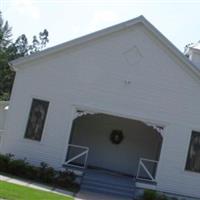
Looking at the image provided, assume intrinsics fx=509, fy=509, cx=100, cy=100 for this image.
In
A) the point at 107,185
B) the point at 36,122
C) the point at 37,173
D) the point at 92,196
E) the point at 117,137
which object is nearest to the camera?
the point at 92,196

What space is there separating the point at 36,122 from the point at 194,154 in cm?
656

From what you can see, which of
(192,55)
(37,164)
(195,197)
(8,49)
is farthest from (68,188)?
(8,49)

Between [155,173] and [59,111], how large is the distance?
15.2ft

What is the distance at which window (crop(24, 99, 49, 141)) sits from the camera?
20.5 meters

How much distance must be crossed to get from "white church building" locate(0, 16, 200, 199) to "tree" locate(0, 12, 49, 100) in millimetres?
40235

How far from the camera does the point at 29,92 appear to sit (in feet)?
67.4

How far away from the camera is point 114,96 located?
20.6 meters

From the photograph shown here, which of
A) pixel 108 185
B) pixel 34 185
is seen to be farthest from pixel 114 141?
pixel 34 185

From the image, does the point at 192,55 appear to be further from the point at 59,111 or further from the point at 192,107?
the point at 59,111

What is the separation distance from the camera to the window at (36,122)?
20.5 metres

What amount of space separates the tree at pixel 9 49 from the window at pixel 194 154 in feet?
138

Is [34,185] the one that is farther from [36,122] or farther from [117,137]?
[117,137]

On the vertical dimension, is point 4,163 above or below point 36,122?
below

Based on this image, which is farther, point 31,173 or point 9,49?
point 9,49
